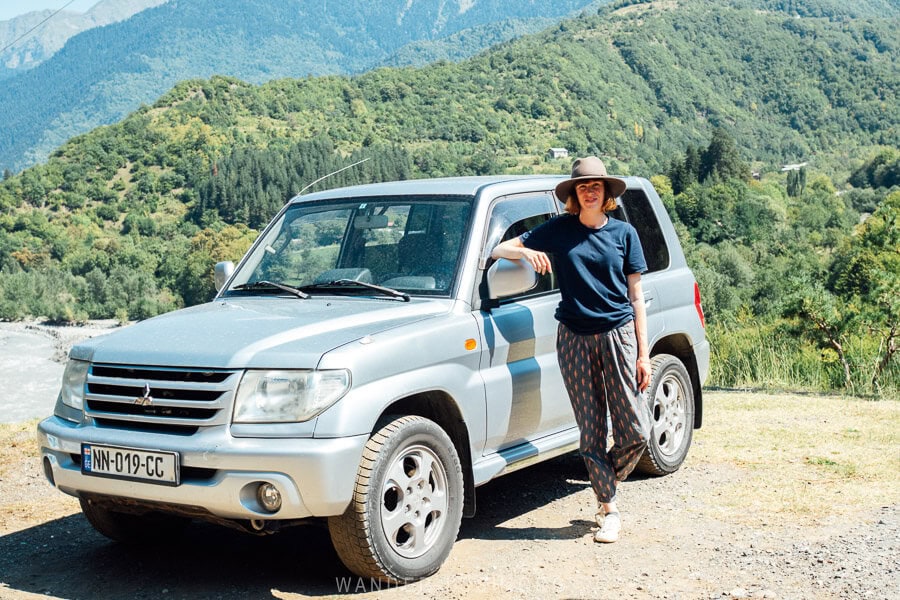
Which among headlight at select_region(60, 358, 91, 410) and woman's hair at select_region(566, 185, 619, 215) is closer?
headlight at select_region(60, 358, 91, 410)

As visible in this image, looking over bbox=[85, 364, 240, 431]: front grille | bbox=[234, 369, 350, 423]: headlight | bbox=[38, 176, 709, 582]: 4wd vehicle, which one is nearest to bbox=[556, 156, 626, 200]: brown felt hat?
bbox=[38, 176, 709, 582]: 4wd vehicle

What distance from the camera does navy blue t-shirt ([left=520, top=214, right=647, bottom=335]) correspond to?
505 centimetres

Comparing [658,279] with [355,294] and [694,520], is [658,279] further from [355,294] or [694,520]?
[355,294]

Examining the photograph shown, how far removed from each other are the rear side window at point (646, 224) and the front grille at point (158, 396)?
10.4ft

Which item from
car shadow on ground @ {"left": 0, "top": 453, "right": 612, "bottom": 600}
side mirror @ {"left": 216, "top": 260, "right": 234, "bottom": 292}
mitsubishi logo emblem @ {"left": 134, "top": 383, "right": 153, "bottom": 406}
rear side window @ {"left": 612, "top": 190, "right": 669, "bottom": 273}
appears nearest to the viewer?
mitsubishi logo emblem @ {"left": 134, "top": 383, "right": 153, "bottom": 406}

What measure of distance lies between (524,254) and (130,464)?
2141 mm

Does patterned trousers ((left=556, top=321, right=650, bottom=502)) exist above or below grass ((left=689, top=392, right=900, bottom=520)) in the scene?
above

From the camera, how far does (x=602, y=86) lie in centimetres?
19600

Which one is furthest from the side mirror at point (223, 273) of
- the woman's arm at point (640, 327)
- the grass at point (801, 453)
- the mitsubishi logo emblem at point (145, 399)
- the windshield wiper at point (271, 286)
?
the grass at point (801, 453)

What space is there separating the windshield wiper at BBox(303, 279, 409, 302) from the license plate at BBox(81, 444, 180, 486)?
1452mm

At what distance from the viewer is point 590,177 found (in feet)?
16.6

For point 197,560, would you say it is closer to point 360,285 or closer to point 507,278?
point 360,285

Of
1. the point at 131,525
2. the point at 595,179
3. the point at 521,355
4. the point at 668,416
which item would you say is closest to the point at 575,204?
the point at 595,179

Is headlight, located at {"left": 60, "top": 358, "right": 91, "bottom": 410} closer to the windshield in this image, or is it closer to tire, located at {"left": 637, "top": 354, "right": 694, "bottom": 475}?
the windshield
